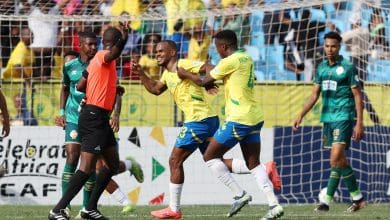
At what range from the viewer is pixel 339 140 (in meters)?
13.6

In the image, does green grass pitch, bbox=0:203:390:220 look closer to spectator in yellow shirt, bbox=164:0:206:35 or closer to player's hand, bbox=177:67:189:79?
player's hand, bbox=177:67:189:79

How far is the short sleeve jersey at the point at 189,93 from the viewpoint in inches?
466

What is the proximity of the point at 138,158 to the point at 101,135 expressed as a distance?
557 cm

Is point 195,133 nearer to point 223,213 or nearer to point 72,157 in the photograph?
point 223,213

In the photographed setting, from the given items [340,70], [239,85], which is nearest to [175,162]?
[239,85]

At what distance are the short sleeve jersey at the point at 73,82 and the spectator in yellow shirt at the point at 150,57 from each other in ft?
16.2

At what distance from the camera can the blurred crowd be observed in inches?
686

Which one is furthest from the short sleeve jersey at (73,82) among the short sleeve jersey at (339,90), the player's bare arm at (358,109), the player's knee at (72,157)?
the player's bare arm at (358,109)

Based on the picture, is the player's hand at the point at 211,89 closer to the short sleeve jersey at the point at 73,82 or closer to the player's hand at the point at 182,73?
the player's hand at the point at 182,73

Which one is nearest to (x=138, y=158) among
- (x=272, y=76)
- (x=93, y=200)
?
(x=272, y=76)

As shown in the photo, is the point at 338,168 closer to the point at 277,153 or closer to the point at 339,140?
the point at 339,140

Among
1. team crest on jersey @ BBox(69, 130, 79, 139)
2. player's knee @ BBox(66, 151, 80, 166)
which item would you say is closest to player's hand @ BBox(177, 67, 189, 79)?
team crest on jersey @ BBox(69, 130, 79, 139)

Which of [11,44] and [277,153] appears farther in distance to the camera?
[11,44]

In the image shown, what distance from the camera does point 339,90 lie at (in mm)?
13719
